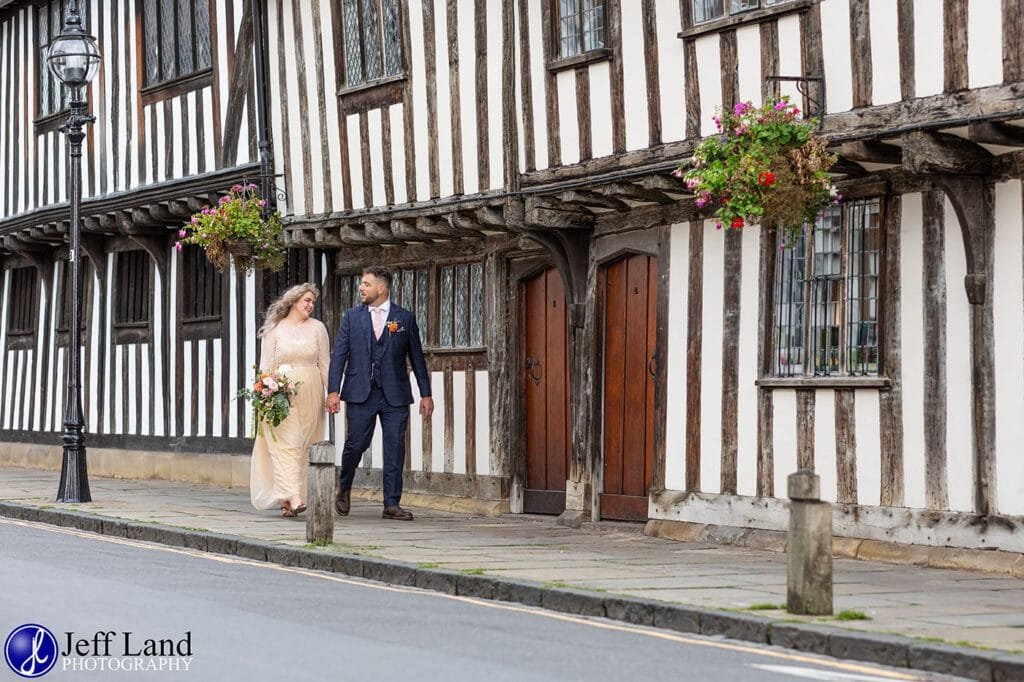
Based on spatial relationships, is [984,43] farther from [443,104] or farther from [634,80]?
Answer: [443,104]

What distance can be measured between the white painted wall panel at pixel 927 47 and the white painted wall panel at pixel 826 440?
7.88ft

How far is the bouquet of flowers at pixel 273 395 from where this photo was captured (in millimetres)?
15531

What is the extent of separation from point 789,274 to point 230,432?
9.41 m

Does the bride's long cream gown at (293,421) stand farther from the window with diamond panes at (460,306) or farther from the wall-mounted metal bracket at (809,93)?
the wall-mounted metal bracket at (809,93)

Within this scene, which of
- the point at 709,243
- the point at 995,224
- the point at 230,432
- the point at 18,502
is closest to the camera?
the point at 995,224

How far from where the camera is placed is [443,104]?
664 inches

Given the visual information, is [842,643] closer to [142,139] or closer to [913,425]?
[913,425]

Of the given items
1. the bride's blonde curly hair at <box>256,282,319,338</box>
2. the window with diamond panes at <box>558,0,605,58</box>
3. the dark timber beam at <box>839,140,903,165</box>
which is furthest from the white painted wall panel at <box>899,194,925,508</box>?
the bride's blonde curly hair at <box>256,282,319,338</box>

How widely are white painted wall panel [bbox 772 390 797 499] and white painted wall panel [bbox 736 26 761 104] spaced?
2210 mm

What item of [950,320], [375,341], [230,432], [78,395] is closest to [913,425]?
[950,320]

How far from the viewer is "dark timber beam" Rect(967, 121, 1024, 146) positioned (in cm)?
1106

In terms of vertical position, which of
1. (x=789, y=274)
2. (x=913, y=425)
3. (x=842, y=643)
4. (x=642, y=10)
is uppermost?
(x=642, y=10)

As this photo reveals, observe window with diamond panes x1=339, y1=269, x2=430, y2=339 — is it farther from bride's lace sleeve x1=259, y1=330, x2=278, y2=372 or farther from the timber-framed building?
bride's lace sleeve x1=259, y1=330, x2=278, y2=372

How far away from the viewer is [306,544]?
41.8 ft
